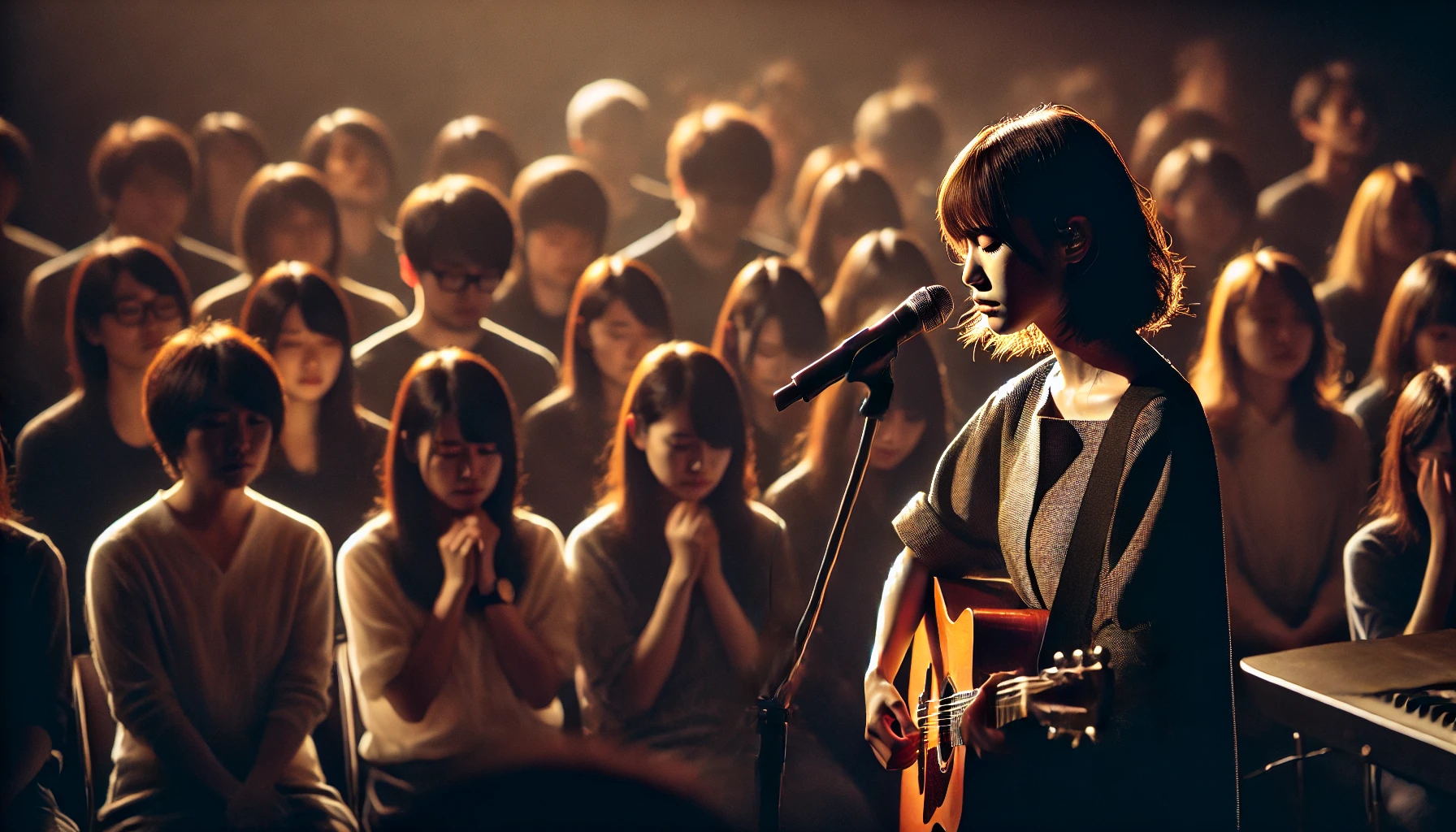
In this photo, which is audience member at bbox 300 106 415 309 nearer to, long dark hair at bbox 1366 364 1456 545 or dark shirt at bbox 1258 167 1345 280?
dark shirt at bbox 1258 167 1345 280

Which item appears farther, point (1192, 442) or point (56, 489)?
point (56, 489)

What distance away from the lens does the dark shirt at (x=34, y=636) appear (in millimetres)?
3518

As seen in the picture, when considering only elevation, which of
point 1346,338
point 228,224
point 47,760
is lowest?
point 47,760

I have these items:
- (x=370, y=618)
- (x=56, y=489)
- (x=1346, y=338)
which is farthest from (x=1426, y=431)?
(x=56, y=489)

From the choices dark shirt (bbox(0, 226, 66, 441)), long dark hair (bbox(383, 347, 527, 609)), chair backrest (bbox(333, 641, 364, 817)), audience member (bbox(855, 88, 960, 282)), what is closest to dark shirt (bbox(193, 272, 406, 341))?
long dark hair (bbox(383, 347, 527, 609))

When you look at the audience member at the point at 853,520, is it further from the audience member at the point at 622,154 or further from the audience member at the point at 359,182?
the audience member at the point at 359,182

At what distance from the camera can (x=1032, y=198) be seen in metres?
2.11

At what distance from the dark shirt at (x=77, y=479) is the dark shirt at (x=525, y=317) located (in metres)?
1.19

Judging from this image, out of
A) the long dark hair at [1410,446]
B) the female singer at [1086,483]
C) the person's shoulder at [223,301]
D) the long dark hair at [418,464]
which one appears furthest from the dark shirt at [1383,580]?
the person's shoulder at [223,301]

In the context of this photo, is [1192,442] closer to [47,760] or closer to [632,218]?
[632,218]

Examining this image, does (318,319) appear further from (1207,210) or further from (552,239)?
(1207,210)

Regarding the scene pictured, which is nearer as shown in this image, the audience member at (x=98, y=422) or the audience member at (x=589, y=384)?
the audience member at (x=98, y=422)

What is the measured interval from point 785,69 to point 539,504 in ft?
5.87

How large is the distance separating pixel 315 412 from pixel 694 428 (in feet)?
4.06
